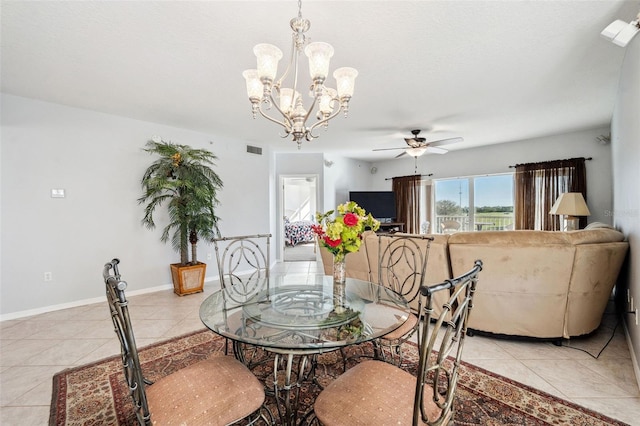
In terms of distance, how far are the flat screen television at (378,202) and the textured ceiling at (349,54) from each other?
3258 mm

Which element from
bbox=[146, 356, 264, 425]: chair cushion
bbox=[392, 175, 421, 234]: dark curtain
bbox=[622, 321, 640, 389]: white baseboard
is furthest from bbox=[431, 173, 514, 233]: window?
bbox=[146, 356, 264, 425]: chair cushion

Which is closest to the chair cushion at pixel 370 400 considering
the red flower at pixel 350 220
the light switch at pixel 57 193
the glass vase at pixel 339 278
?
the glass vase at pixel 339 278

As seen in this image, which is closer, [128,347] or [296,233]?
[128,347]

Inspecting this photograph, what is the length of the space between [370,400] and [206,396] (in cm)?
67

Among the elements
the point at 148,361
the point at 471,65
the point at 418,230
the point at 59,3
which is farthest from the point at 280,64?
the point at 418,230

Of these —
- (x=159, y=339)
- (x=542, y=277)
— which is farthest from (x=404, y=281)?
(x=159, y=339)

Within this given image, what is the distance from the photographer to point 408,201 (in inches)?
283

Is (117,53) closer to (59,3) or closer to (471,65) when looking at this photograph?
(59,3)

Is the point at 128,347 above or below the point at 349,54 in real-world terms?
below

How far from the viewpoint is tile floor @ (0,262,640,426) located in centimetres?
174

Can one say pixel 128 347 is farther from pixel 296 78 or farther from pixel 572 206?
pixel 572 206

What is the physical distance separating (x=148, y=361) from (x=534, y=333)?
127 inches

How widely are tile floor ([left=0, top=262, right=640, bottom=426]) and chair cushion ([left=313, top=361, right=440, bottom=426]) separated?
52.7 inches

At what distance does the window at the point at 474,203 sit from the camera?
230 inches
